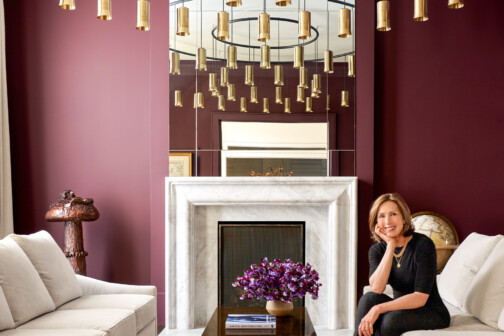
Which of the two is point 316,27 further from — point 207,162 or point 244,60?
point 207,162

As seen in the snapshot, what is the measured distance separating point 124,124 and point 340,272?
2.26 m

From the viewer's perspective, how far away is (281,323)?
3.12 m

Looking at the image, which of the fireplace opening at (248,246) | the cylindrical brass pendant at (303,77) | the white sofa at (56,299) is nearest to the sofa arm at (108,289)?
the white sofa at (56,299)

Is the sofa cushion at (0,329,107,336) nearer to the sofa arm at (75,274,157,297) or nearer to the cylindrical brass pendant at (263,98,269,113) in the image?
the sofa arm at (75,274,157,297)

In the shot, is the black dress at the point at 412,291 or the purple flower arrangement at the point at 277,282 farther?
the purple flower arrangement at the point at 277,282

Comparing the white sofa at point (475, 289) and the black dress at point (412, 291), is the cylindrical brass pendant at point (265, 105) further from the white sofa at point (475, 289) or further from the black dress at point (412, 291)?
the black dress at point (412, 291)

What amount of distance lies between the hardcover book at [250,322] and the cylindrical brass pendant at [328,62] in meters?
2.34

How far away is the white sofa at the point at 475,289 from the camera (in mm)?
2805

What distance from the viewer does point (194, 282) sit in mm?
4691

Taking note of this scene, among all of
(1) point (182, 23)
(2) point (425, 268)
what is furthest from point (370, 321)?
(1) point (182, 23)

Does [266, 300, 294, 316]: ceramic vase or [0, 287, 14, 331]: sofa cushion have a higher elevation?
[0, 287, 14, 331]: sofa cushion

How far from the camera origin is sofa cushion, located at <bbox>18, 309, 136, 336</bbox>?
116 inches

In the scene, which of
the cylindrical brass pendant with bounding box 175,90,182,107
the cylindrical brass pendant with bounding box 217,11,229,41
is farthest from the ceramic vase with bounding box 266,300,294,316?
the cylindrical brass pendant with bounding box 175,90,182,107

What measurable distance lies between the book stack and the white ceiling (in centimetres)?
242
